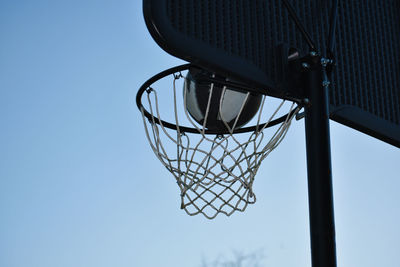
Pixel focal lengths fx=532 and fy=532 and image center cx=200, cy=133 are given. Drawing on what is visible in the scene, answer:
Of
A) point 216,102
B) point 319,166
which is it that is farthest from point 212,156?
point 319,166

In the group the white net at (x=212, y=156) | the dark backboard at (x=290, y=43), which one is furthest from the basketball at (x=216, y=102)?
the dark backboard at (x=290, y=43)

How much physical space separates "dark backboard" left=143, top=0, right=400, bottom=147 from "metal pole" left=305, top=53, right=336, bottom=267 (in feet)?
0.24

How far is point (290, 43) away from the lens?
1778 millimetres

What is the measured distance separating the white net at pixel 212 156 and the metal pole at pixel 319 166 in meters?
0.15

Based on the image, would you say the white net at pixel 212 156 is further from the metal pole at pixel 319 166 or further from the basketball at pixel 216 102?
the metal pole at pixel 319 166

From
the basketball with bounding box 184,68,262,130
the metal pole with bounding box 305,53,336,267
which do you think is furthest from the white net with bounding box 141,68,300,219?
the metal pole with bounding box 305,53,336,267

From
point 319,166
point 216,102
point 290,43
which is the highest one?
point 290,43

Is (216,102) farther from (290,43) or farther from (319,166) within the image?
(319,166)

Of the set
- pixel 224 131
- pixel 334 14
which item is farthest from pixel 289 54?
pixel 224 131

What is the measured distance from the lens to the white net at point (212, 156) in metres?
1.85

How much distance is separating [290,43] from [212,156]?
0.46m

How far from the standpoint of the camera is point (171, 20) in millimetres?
1404

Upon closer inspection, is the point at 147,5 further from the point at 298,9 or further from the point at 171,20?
the point at 298,9

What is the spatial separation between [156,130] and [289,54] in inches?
23.2
